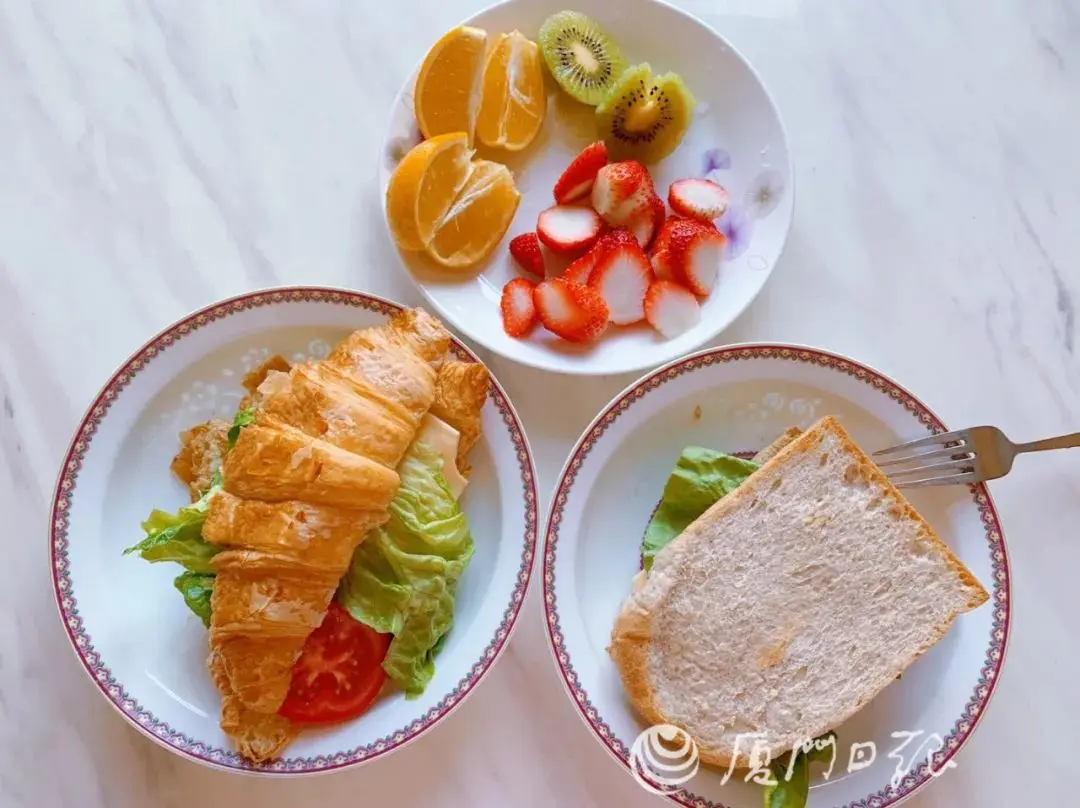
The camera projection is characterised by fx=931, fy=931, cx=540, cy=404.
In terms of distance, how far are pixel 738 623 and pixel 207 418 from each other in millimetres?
1211

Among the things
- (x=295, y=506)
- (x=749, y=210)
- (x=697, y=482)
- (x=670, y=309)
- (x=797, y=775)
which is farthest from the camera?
(x=749, y=210)

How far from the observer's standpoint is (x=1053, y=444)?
1987 millimetres

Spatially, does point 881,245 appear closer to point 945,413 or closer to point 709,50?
point 945,413

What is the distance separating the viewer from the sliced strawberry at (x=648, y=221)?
2139mm

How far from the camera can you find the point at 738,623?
1.85 m

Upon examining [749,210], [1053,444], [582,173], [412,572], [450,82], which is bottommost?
[1053,444]

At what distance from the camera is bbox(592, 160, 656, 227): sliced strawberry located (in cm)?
210

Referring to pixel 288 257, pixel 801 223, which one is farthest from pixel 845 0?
pixel 288 257

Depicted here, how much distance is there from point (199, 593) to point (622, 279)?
1111 mm

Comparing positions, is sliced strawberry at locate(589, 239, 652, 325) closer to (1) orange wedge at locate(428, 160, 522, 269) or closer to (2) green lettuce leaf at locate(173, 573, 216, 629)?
(1) orange wedge at locate(428, 160, 522, 269)

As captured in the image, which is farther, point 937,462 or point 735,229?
point 735,229

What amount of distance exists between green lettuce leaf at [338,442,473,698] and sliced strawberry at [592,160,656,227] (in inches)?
27.6

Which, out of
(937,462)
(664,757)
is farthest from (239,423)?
(937,462)

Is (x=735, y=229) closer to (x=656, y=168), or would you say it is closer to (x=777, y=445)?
(x=656, y=168)
